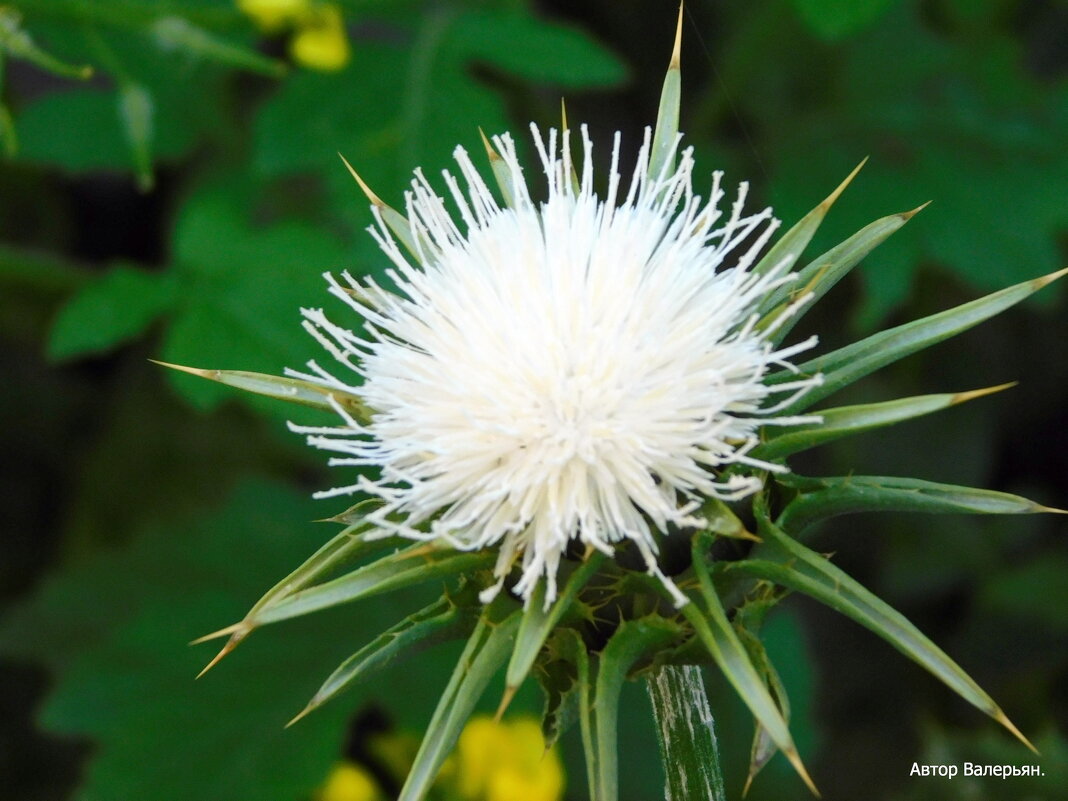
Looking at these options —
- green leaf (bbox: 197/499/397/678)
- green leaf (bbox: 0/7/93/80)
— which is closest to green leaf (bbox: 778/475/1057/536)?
green leaf (bbox: 197/499/397/678)

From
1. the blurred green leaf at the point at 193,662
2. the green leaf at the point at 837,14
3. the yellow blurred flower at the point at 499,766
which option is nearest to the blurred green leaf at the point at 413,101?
the green leaf at the point at 837,14

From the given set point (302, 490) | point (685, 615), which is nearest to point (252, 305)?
point (302, 490)

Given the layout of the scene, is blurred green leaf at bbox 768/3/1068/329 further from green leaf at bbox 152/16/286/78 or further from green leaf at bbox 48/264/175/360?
green leaf at bbox 48/264/175/360

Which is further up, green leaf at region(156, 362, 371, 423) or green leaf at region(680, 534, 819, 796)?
green leaf at region(156, 362, 371, 423)

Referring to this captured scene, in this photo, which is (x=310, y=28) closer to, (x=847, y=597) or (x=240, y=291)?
(x=240, y=291)

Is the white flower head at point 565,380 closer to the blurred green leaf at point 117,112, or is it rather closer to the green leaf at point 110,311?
the green leaf at point 110,311

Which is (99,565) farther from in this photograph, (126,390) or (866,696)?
(866,696)
